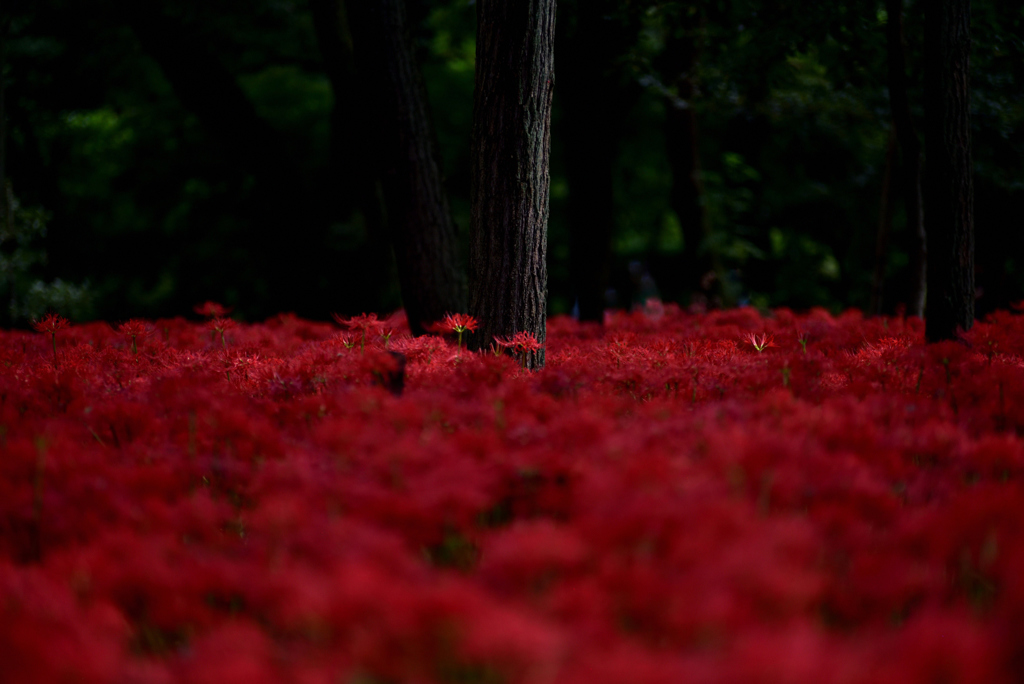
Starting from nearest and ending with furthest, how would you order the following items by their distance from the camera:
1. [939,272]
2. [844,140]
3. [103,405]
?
1. [103,405]
2. [939,272]
3. [844,140]

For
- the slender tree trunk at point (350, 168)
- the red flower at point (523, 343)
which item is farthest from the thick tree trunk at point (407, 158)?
the red flower at point (523, 343)

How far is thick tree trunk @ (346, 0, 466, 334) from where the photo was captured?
195 inches

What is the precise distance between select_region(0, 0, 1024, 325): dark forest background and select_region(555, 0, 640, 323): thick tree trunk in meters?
0.02

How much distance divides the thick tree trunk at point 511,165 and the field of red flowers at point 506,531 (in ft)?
2.83

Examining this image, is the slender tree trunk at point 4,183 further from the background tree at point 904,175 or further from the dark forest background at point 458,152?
the background tree at point 904,175

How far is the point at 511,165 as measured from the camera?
3.70 m

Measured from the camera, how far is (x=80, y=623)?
1.40 metres

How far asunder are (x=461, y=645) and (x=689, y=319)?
4904 millimetres

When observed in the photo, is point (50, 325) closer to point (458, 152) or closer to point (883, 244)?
point (883, 244)

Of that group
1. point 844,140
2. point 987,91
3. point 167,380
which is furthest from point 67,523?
point 844,140

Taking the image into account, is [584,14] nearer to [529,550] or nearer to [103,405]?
[103,405]

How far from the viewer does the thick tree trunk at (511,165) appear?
365 centimetres

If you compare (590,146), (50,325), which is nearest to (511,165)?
(50,325)

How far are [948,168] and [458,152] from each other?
28.8 ft
